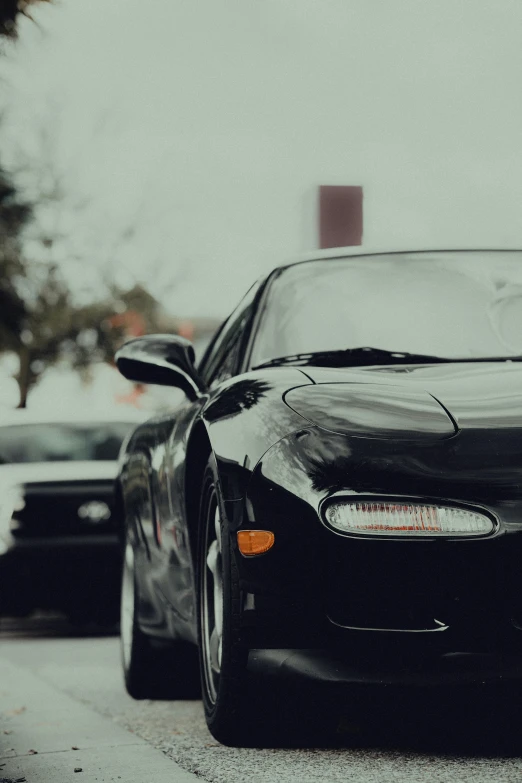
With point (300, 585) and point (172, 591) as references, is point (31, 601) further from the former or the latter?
point (300, 585)

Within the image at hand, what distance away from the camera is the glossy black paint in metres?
4.05

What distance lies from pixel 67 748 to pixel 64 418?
6.48 m

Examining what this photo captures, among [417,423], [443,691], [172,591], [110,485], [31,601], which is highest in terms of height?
[417,423]

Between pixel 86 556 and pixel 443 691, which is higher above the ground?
pixel 443 691

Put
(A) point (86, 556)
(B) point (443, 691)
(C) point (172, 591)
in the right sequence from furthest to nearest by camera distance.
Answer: (A) point (86, 556) < (C) point (172, 591) < (B) point (443, 691)

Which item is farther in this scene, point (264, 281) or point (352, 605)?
point (264, 281)

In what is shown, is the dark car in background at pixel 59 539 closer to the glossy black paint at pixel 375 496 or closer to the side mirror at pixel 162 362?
the side mirror at pixel 162 362

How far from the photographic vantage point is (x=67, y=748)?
16.6 feet

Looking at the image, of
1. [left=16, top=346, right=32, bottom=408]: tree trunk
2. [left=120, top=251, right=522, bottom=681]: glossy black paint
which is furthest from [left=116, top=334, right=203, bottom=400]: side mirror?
[left=16, top=346, right=32, bottom=408]: tree trunk

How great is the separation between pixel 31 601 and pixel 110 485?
2.90ft

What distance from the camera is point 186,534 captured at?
525cm

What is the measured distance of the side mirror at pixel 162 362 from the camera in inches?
216

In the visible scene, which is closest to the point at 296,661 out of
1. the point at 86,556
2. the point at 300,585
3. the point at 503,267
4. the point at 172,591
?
the point at 300,585

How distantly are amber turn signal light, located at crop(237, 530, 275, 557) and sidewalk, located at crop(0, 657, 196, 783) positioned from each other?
60 cm
